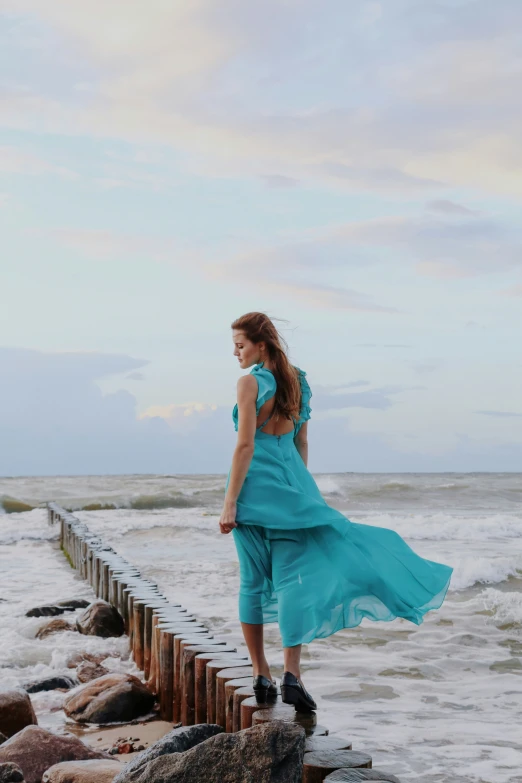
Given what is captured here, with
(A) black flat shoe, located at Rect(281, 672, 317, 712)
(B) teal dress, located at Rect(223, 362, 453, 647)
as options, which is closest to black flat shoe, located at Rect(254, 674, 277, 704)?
(A) black flat shoe, located at Rect(281, 672, 317, 712)

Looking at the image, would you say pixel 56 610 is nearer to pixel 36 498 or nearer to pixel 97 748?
pixel 97 748

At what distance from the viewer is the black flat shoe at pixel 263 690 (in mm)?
3578

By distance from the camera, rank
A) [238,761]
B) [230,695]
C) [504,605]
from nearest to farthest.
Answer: [238,761] < [230,695] < [504,605]

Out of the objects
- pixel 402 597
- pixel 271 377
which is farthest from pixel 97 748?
pixel 271 377

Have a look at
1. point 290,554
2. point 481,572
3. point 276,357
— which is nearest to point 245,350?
point 276,357

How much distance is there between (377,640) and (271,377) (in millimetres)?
4199

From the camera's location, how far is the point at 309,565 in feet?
11.6

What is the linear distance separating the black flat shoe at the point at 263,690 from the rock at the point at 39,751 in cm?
93

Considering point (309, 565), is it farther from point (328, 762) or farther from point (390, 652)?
point (390, 652)

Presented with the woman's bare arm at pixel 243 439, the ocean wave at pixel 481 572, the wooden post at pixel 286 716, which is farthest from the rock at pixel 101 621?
the ocean wave at pixel 481 572

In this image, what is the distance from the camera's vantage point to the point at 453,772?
3.95 meters

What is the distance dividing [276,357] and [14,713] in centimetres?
244

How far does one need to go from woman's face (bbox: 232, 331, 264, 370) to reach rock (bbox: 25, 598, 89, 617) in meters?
5.02

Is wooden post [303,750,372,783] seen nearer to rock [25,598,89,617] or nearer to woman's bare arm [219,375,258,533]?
woman's bare arm [219,375,258,533]
